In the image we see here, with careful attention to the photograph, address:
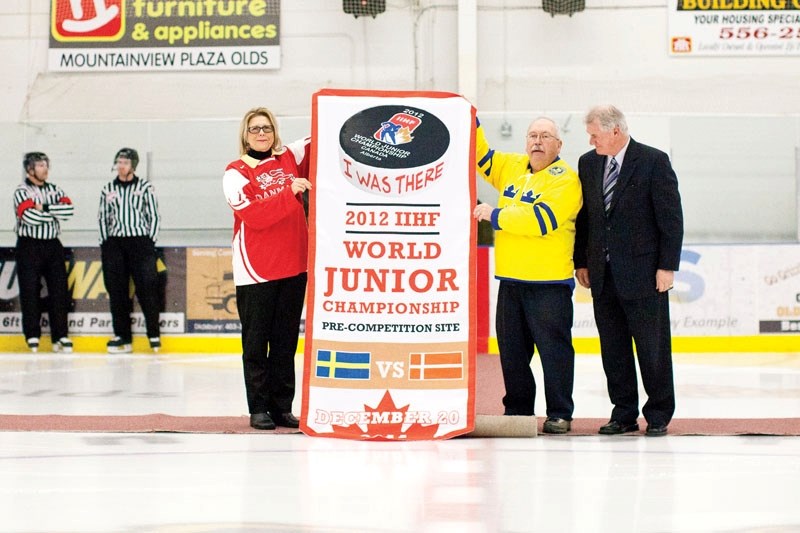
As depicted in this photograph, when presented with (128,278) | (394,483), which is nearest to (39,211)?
(128,278)

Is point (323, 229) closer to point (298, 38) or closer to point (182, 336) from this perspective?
point (182, 336)

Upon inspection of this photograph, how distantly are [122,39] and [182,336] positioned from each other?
117 inches

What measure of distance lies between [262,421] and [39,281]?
5040 millimetres

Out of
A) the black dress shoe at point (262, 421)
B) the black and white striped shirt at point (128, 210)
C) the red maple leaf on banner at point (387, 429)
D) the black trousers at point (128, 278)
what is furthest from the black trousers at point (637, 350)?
the black and white striped shirt at point (128, 210)

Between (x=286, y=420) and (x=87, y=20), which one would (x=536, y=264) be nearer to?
(x=286, y=420)

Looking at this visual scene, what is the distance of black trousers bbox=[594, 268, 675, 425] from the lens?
14.9 feet

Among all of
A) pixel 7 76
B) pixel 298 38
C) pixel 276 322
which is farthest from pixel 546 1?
pixel 276 322

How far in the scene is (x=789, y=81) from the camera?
33.7ft

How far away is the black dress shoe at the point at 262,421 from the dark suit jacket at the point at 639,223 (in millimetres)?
1449

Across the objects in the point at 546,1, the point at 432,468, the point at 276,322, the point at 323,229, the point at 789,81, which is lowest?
the point at 432,468

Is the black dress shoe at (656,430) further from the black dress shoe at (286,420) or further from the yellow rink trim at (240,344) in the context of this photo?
the yellow rink trim at (240,344)

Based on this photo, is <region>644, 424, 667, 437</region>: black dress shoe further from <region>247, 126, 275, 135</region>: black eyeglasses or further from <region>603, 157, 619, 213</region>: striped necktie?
<region>247, 126, 275, 135</region>: black eyeglasses

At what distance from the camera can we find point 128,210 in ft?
29.7

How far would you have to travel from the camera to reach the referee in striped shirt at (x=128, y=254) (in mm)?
9000
